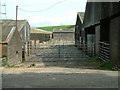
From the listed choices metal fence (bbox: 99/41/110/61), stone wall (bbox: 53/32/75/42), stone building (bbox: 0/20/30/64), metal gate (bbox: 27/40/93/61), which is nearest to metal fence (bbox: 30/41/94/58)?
metal gate (bbox: 27/40/93/61)

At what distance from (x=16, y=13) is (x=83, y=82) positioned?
69.1 feet

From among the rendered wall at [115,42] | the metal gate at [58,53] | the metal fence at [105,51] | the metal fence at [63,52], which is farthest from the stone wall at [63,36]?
the rendered wall at [115,42]

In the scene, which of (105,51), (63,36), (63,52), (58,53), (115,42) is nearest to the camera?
(115,42)

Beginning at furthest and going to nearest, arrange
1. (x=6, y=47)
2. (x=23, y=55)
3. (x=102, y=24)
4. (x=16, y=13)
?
(x=16, y=13), (x=23, y=55), (x=102, y=24), (x=6, y=47)

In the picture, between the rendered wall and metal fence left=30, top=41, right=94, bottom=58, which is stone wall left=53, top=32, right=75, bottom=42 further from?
the rendered wall

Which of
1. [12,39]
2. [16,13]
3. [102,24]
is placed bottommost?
[12,39]

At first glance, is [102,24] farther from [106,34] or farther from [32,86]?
[32,86]

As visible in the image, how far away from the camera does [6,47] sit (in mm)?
13516

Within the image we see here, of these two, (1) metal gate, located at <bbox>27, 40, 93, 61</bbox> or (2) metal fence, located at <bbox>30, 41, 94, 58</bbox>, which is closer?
(1) metal gate, located at <bbox>27, 40, 93, 61</bbox>

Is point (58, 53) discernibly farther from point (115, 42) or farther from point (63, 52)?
point (115, 42)

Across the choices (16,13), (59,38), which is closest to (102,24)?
(16,13)

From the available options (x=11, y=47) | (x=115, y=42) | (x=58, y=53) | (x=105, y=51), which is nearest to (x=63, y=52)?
(x=58, y=53)

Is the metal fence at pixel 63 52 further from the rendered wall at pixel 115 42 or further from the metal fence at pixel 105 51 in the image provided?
the rendered wall at pixel 115 42

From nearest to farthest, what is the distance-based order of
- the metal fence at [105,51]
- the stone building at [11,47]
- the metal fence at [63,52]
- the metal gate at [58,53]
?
the metal fence at [105,51] → the stone building at [11,47] → the metal gate at [58,53] → the metal fence at [63,52]
